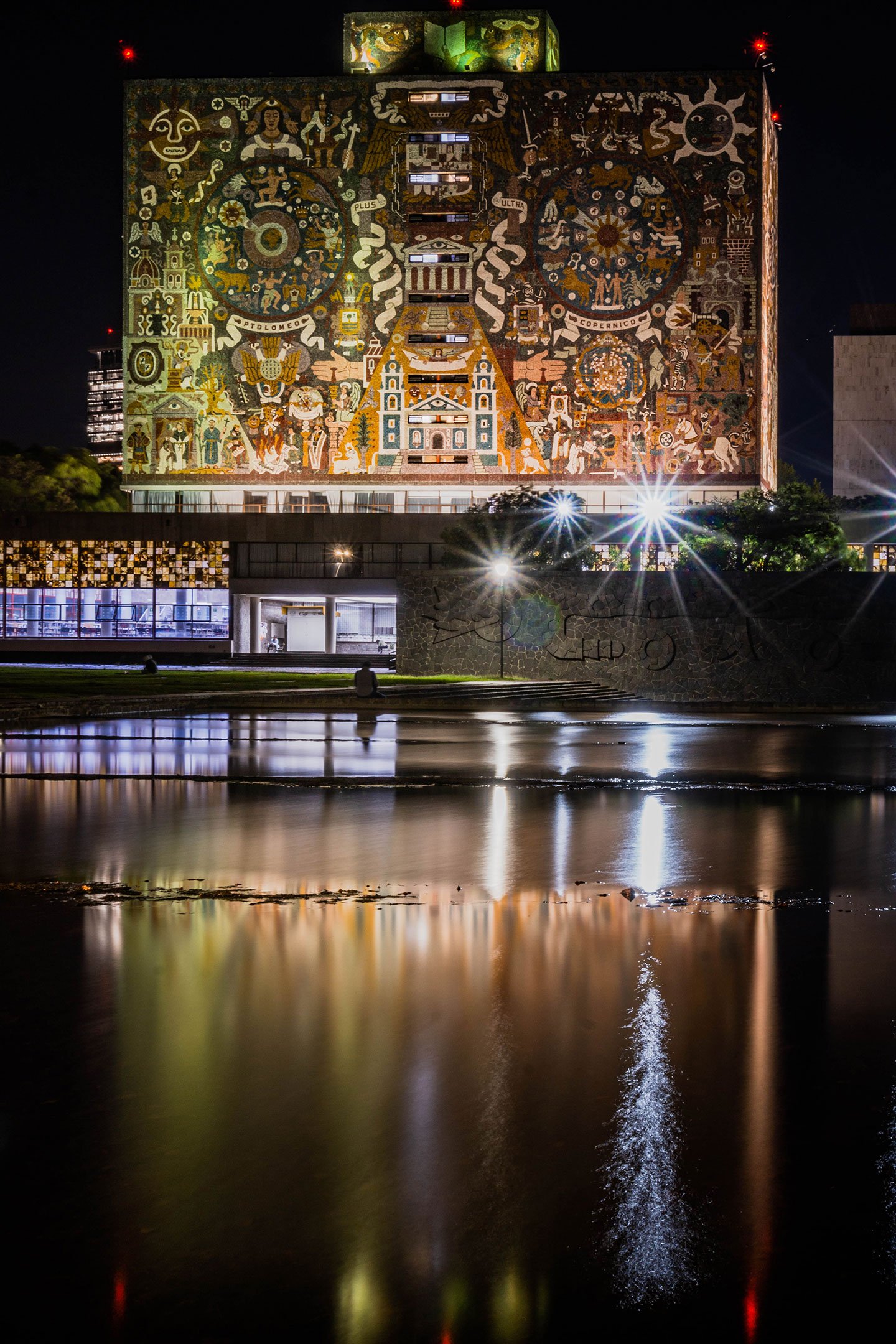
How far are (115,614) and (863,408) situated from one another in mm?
57814

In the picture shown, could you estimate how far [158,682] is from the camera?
36.9m

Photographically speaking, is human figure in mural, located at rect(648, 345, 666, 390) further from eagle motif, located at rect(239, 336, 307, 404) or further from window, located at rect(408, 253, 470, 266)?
eagle motif, located at rect(239, 336, 307, 404)

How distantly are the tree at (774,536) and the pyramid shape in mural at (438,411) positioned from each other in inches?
899

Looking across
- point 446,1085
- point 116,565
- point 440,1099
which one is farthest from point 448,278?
point 440,1099

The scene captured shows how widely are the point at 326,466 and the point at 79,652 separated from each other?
22.1 meters

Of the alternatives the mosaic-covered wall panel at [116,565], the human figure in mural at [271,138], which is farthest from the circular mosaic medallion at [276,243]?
the mosaic-covered wall panel at [116,565]

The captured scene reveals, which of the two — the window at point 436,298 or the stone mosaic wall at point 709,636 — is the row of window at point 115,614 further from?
the stone mosaic wall at point 709,636

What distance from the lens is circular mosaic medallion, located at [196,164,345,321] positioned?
79000 millimetres

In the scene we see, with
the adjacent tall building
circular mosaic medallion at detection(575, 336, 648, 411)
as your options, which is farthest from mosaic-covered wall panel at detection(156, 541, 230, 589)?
the adjacent tall building

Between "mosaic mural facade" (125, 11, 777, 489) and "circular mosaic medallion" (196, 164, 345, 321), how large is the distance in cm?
12

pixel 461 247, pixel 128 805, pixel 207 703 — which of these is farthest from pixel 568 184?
pixel 128 805

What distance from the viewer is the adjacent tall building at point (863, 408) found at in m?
96.0

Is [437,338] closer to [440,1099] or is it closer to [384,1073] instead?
[384,1073]

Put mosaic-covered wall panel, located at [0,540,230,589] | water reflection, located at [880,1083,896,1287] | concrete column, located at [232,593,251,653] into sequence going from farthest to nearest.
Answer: mosaic-covered wall panel, located at [0,540,230,589] < concrete column, located at [232,593,251,653] < water reflection, located at [880,1083,896,1287]
